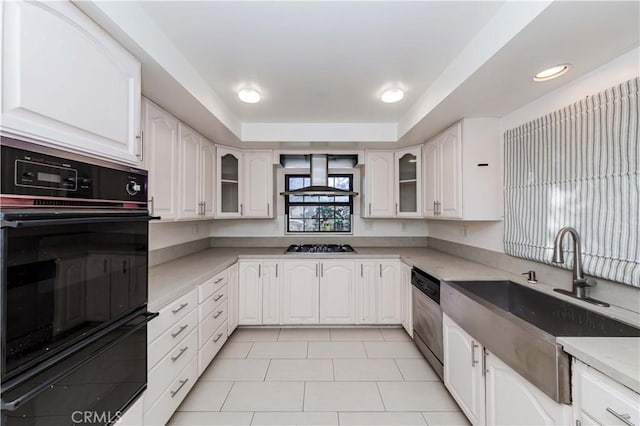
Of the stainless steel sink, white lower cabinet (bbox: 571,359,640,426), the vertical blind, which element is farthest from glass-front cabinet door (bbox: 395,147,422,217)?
white lower cabinet (bbox: 571,359,640,426)

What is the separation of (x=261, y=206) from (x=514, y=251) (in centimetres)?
263

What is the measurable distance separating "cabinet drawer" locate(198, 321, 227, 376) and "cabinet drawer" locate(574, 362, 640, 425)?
226 cm

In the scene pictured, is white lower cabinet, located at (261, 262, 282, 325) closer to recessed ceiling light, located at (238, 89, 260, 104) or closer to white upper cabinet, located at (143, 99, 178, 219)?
white upper cabinet, located at (143, 99, 178, 219)

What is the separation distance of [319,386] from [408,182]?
2402mm

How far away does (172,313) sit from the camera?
1756 millimetres

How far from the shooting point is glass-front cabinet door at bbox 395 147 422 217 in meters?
3.35

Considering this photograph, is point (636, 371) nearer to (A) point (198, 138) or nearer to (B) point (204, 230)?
(A) point (198, 138)

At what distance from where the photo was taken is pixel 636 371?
2.88 feet

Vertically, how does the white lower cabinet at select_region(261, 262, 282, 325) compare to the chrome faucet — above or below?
below

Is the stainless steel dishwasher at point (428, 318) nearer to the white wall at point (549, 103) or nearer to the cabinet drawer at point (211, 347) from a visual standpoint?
the white wall at point (549, 103)

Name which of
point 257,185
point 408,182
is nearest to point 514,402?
point 408,182

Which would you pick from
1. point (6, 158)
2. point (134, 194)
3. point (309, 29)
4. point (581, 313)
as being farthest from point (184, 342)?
point (581, 313)

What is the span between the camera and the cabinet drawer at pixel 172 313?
155cm

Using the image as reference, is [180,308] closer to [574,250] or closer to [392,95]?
[392,95]
